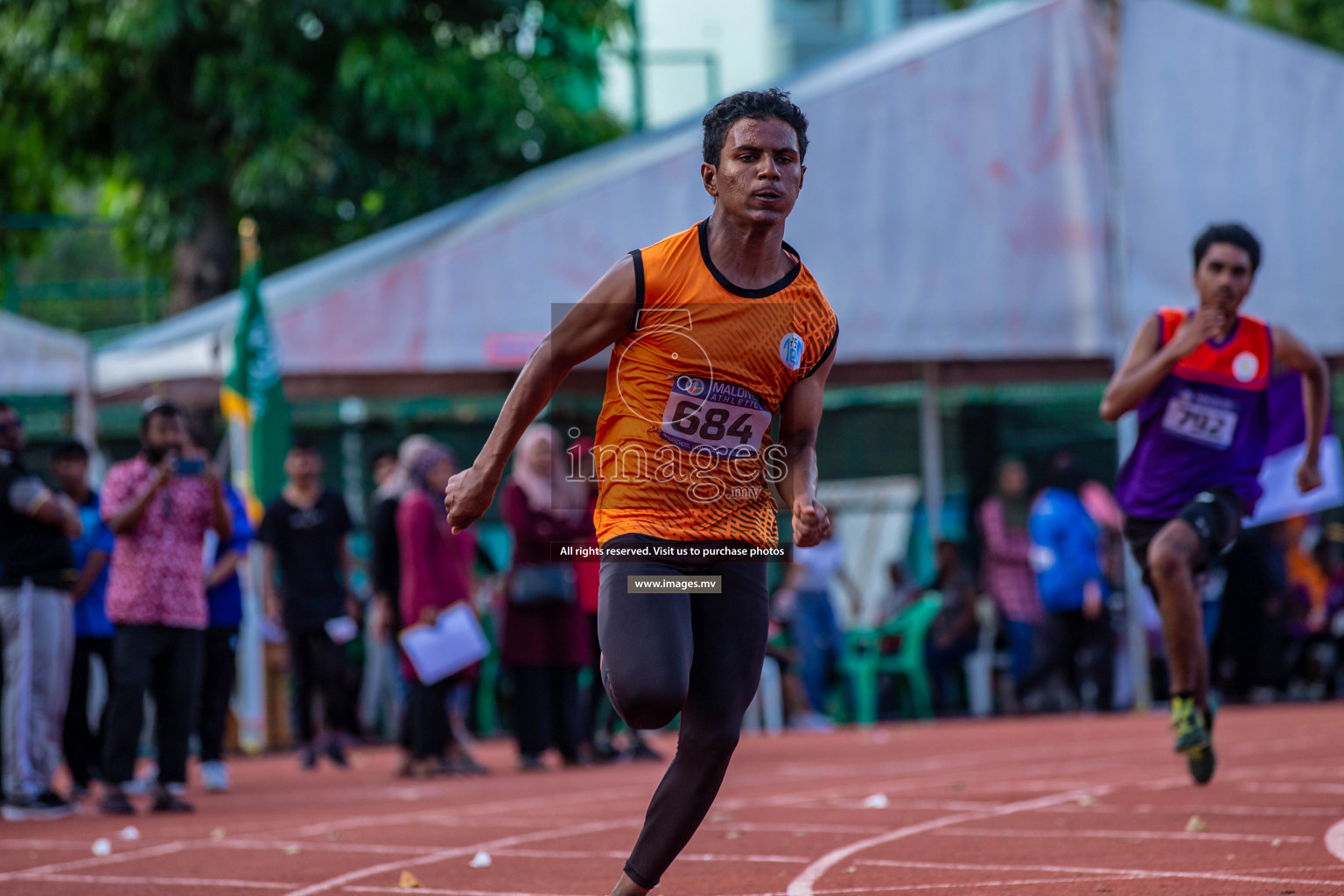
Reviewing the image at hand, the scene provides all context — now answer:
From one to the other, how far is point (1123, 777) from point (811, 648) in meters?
6.56

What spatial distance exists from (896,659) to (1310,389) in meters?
8.01

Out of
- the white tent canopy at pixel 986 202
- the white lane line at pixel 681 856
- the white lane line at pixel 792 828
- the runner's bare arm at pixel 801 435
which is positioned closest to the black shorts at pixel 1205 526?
the white lane line at pixel 792 828

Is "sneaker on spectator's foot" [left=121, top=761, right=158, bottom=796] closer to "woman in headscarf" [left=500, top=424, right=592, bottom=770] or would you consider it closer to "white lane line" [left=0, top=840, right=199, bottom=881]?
"white lane line" [left=0, top=840, right=199, bottom=881]

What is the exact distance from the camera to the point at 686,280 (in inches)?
181

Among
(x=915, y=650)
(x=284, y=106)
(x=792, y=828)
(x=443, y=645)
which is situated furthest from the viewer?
(x=284, y=106)

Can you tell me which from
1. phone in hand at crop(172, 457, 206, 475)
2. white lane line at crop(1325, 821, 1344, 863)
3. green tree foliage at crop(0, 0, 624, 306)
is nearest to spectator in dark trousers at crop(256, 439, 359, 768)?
phone in hand at crop(172, 457, 206, 475)

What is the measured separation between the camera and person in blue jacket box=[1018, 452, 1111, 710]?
14820 millimetres

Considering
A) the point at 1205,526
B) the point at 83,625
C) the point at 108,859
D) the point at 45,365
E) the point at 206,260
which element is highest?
the point at 206,260

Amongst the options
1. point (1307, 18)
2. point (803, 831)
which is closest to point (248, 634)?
point (803, 831)

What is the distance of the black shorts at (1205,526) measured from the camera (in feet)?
25.5

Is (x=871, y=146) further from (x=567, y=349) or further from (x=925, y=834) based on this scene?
(x=567, y=349)

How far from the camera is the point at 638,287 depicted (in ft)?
15.0

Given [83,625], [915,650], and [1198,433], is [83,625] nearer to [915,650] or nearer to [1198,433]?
[1198,433]

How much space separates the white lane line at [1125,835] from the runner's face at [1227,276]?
2385mm
